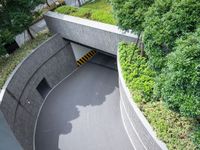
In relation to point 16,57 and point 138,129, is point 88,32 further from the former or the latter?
point 138,129

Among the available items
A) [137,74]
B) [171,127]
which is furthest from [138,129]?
[137,74]

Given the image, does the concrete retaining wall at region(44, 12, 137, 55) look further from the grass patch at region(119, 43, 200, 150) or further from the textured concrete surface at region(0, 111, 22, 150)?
the textured concrete surface at region(0, 111, 22, 150)

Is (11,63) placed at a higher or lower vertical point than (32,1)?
lower

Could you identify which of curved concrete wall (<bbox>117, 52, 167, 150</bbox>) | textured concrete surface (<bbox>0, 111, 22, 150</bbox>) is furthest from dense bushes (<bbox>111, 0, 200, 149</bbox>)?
textured concrete surface (<bbox>0, 111, 22, 150</bbox>)

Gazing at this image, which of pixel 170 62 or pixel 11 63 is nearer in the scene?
pixel 170 62

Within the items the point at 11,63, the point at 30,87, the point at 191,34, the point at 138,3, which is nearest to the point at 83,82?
the point at 30,87

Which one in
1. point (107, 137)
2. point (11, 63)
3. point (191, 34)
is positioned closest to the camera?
point (191, 34)

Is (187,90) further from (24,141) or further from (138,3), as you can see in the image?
(24,141)
